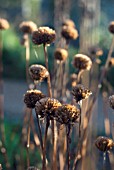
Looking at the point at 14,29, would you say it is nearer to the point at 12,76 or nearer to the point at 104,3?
the point at 12,76

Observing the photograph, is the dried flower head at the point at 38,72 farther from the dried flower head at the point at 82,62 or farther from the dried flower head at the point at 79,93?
the dried flower head at the point at 82,62

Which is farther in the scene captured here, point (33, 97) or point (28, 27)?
point (28, 27)

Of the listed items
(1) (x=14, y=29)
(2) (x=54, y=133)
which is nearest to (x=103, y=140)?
(2) (x=54, y=133)

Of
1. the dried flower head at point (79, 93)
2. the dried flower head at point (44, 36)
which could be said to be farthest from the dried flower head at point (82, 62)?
the dried flower head at point (79, 93)

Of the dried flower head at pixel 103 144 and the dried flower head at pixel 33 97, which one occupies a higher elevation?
the dried flower head at pixel 33 97

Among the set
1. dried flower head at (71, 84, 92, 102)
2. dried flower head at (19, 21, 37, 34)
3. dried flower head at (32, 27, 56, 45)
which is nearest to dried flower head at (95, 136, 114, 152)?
dried flower head at (71, 84, 92, 102)

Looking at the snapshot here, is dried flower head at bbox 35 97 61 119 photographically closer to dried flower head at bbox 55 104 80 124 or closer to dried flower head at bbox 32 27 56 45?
dried flower head at bbox 55 104 80 124

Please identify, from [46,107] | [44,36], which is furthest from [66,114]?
[44,36]

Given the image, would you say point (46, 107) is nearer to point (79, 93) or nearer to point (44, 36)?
point (79, 93)
